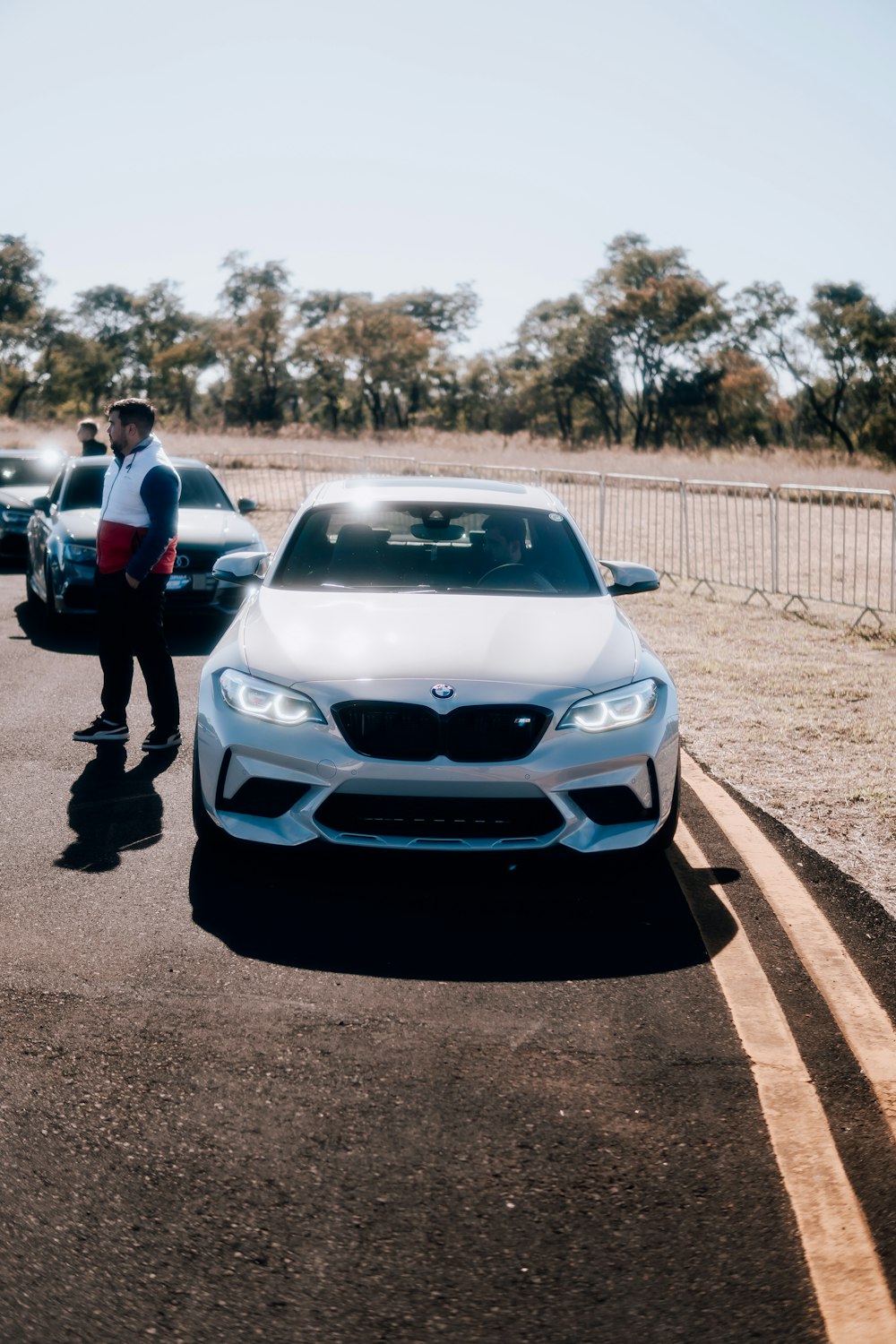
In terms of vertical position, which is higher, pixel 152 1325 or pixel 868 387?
pixel 868 387

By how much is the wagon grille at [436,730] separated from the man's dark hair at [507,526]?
73.7 inches

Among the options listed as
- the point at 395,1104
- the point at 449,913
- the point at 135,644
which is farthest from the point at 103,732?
the point at 395,1104

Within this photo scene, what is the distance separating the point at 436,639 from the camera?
493 centimetres

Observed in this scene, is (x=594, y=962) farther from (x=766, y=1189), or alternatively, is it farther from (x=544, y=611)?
(x=544, y=611)

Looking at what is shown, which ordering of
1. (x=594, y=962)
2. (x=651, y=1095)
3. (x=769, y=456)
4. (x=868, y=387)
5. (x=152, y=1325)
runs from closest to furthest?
(x=152, y=1325) < (x=651, y=1095) < (x=594, y=962) < (x=769, y=456) < (x=868, y=387)

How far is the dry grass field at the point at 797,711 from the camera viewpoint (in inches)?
231

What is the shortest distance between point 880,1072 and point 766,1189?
726 millimetres

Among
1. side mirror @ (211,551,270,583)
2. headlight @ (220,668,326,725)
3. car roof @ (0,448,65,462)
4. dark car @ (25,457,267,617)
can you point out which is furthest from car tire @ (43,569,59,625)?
car roof @ (0,448,65,462)

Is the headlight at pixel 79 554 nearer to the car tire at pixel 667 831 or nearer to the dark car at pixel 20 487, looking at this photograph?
the dark car at pixel 20 487

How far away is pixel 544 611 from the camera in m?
5.47

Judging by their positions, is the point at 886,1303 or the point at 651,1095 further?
the point at 651,1095

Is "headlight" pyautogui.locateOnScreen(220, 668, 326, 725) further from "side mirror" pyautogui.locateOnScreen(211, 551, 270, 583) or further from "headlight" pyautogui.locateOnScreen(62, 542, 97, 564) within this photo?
"headlight" pyautogui.locateOnScreen(62, 542, 97, 564)

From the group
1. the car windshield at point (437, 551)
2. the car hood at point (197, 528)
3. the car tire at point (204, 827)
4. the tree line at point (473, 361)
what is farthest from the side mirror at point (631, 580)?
the tree line at point (473, 361)

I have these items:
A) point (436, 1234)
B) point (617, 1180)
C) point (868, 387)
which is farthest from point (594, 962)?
point (868, 387)
